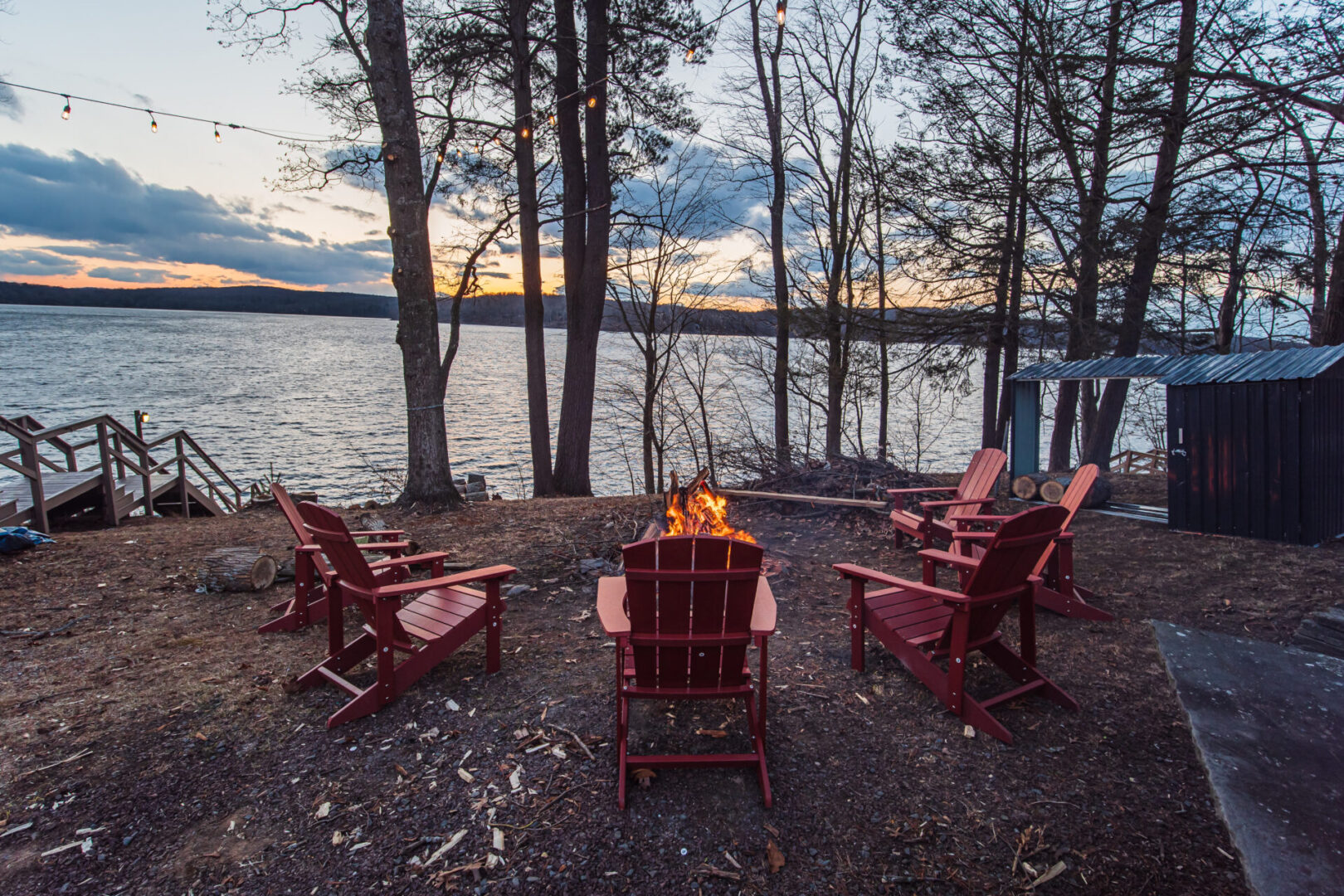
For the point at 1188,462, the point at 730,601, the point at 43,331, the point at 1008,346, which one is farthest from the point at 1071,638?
the point at 43,331

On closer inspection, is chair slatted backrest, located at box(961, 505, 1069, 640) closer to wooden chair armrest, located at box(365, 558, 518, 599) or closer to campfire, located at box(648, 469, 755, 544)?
campfire, located at box(648, 469, 755, 544)

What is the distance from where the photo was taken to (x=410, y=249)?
6.47 meters

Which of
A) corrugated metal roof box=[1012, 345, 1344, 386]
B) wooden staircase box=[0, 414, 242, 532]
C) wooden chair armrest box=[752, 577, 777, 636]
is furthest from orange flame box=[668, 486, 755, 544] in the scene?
wooden staircase box=[0, 414, 242, 532]

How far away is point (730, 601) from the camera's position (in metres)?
2.40

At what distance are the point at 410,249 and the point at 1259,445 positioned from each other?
27.2ft

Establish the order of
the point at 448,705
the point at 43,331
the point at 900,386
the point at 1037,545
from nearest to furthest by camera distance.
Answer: the point at 1037,545 < the point at 448,705 < the point at 900,386 < the point at 43,331

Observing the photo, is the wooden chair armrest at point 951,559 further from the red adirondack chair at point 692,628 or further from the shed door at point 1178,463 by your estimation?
the shed door at point 1178,463

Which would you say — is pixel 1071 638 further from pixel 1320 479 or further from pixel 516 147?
pixel 516 147

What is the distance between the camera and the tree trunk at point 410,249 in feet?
20.7

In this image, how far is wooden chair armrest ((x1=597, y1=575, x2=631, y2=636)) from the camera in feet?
7.91

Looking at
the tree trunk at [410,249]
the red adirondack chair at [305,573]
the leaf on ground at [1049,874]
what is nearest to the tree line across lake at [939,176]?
the tree trunk at [410,249]

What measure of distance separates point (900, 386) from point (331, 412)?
2280 cm

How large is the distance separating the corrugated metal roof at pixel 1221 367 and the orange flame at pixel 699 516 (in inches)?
188

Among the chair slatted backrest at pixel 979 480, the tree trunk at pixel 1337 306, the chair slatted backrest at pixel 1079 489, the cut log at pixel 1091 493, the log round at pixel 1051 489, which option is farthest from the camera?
the log round at pixel 1051 489
